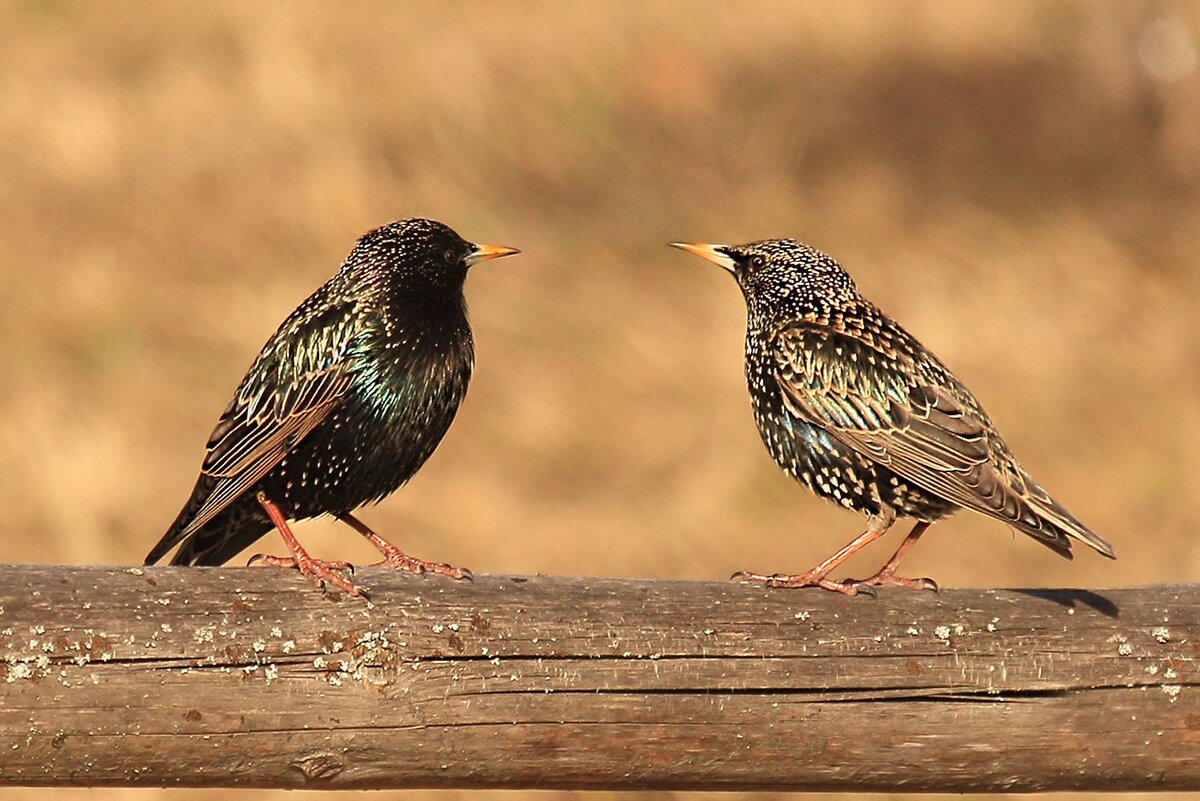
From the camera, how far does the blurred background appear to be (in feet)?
29.3

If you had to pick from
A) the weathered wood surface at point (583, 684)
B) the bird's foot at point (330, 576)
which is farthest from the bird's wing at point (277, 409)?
the weathered wood surface at point (583, 684)

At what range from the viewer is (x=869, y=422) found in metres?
4.46

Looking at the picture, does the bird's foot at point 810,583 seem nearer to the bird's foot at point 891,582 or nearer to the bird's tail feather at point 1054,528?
the bird's foot at point 891,582

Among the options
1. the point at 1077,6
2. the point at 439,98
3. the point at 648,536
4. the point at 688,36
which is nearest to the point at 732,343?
the point at 648,536

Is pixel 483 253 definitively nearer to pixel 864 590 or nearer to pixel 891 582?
pixel 891 582

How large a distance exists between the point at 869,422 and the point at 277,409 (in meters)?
1.34

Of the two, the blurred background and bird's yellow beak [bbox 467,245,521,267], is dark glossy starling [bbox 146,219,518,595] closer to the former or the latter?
bird's yellow beak [bbox 467,245,521,267]

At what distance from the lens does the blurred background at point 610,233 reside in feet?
29.3

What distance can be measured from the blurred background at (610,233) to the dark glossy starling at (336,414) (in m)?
2.62

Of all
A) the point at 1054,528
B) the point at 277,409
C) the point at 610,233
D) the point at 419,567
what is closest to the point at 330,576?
the point at 419,567

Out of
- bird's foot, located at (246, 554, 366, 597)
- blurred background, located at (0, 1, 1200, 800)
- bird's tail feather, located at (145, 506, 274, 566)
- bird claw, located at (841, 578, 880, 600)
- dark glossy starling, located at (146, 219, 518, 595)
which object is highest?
blurred background, located at (0, 1, 1200, 800)

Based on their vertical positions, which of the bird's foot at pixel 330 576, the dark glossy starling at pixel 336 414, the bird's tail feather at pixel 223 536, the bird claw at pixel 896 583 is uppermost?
the dark glossy starling at pixel 336 414

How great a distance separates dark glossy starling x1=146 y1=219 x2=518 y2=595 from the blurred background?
262 cm

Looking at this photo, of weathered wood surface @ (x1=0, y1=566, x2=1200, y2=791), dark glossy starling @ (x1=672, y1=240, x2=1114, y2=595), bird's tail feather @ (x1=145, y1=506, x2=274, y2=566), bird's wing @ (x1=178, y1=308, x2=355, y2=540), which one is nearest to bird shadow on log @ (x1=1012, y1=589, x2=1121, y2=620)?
weathered wood surface @ (x1=0, y1=566, x2=1200, y2=791)
